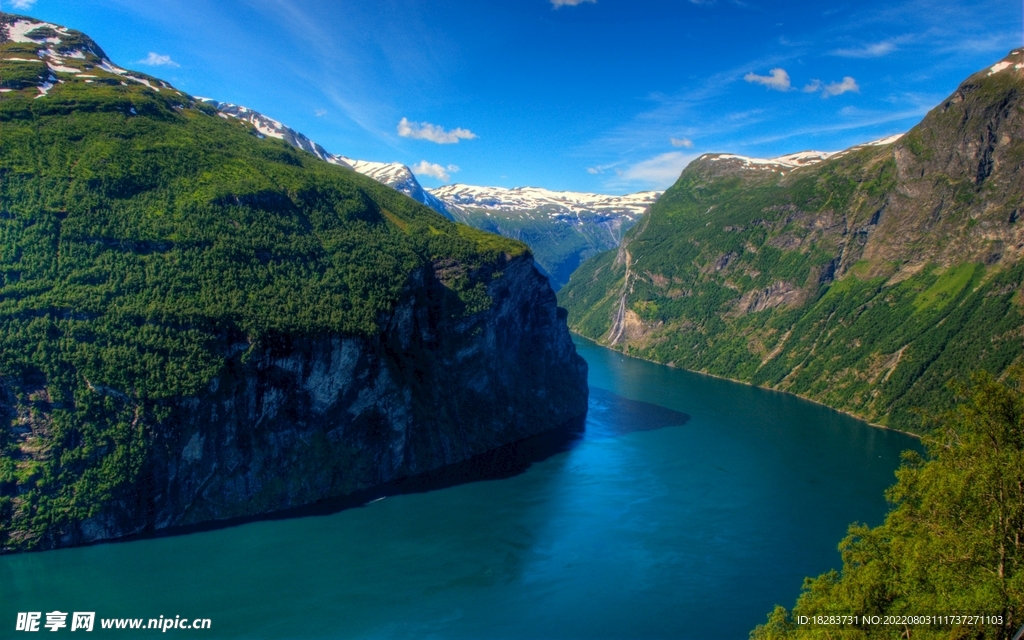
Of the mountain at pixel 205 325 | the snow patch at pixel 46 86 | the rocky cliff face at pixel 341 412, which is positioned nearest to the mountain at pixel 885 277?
the rocky cliff face at pixel 341 412

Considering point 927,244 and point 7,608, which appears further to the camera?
point 927,244

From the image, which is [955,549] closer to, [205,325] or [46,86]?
[205,325]

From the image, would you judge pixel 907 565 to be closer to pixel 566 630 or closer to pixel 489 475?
pixel 566 630

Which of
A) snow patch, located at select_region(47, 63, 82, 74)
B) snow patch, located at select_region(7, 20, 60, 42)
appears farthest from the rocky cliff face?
snow patch, located at select_region(7, 20, 60, 42)

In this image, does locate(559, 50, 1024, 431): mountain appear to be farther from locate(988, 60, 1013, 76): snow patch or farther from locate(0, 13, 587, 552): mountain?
locate(0, 13, 587, 552): mountain

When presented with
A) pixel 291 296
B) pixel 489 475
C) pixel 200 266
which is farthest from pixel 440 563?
pixel 200 266
